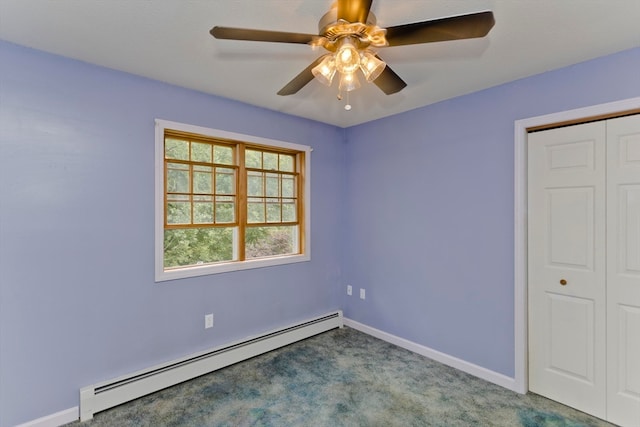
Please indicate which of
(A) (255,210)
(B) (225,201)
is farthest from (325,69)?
(A) (255,210)

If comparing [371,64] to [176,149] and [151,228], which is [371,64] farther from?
[151,228]

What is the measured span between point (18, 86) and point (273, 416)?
9.07 ft

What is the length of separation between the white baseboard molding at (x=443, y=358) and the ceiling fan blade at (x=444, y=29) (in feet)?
8.53

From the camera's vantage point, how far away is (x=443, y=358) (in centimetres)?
298

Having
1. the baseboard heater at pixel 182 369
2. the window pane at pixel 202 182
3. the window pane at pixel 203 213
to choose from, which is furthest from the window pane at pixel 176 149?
the baseboard heater at pixel 182 369

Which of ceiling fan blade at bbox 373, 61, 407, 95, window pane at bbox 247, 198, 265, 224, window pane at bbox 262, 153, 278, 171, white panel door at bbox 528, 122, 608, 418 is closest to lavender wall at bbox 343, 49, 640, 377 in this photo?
white panel door at bbox 528, 122, 608, 418

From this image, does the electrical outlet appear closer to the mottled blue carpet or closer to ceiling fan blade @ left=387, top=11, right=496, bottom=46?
the mottled blue carpet

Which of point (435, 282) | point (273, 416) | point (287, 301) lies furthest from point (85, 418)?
point (435, 282)

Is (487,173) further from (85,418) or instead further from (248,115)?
(85,418)

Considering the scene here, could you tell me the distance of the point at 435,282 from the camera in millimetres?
3086

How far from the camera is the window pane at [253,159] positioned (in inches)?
128

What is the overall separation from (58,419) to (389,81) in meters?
3.04

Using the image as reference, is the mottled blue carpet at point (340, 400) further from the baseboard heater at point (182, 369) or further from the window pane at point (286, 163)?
the window pane at point (286, 163)

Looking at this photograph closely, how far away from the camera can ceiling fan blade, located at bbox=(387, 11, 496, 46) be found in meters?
1.21
